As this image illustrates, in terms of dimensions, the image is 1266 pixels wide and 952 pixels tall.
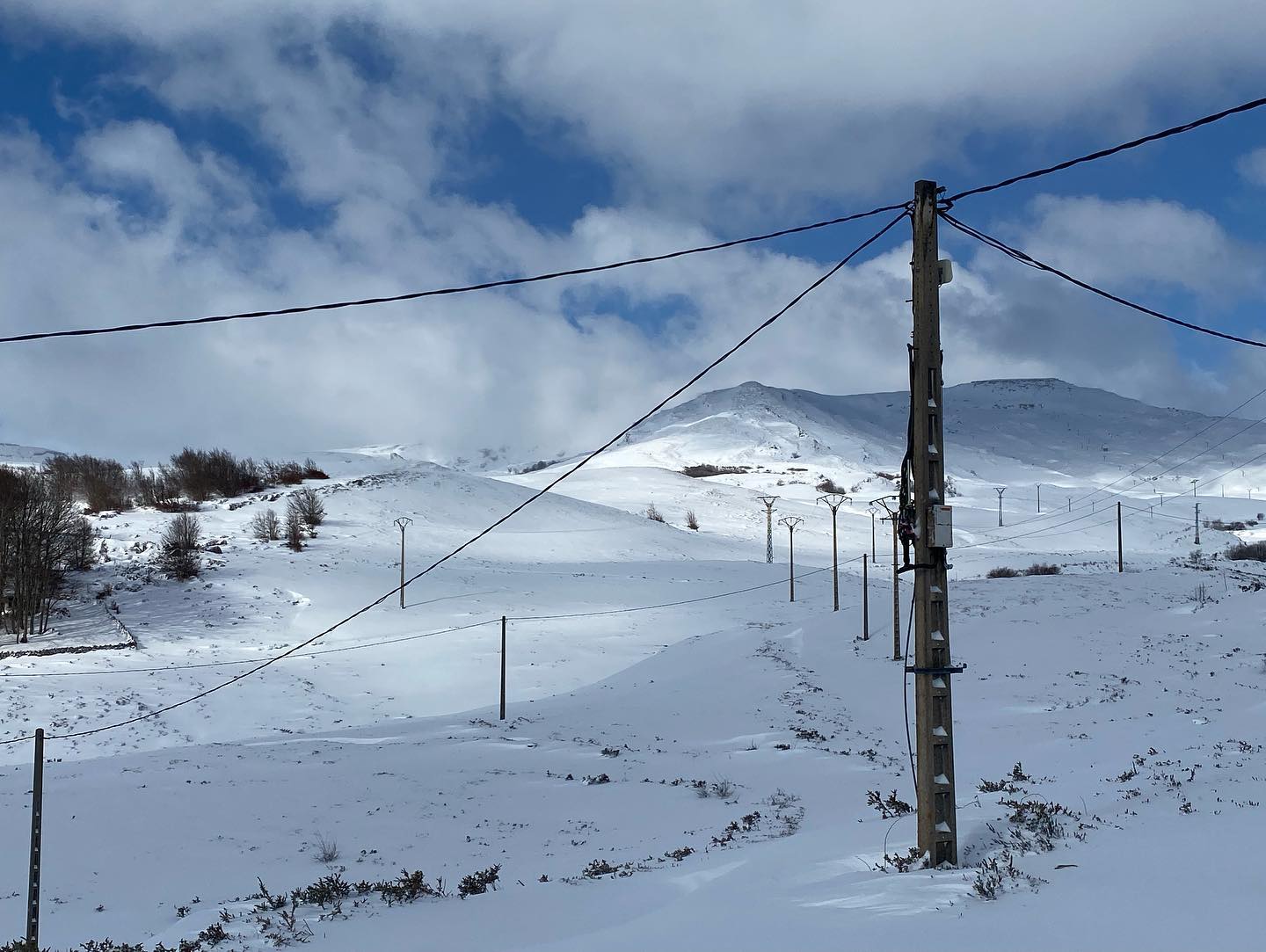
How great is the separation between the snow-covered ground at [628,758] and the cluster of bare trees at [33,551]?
222 centimetres

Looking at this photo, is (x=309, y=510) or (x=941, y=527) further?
(x=309, y=510)

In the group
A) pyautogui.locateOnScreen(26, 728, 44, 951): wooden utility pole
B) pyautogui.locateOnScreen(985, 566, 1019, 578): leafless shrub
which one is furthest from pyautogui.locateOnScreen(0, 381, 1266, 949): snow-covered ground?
pyautogui.locateOnScreen(985, 566, 1019, 578): leafless shrub

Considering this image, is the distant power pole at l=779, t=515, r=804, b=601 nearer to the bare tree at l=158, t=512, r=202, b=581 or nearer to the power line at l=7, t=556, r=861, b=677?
the power line at l=7, t=556, r=861, b=677

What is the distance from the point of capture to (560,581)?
2015 inches

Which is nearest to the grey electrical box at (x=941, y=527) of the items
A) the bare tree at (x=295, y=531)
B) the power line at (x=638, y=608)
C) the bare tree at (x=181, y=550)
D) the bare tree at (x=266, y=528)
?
the power line at (x=638, y=608)

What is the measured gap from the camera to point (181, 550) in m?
48.2

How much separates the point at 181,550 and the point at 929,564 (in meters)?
48.6

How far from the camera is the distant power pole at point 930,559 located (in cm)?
838

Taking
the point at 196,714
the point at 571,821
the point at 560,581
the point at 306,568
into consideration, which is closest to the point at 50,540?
the point at 306,568

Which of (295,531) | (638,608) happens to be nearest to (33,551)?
(295,531)

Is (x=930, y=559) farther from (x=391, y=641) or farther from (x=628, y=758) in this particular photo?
(x=391, y=641)

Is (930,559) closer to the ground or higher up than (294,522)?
closer to the ground

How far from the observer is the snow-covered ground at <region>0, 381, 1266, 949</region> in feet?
25.5

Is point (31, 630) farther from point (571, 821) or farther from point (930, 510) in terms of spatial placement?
point (930, 510)
